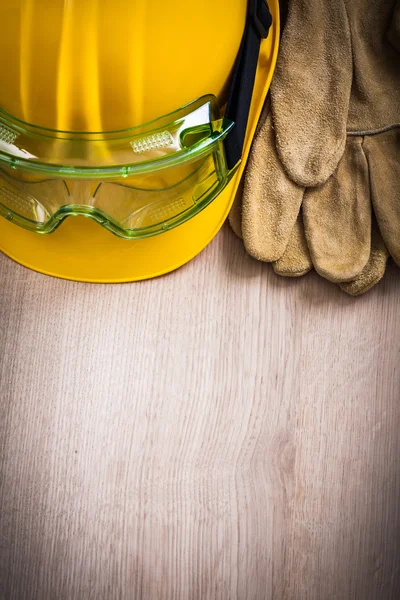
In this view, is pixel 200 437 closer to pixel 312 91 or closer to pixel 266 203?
pixel 266 203

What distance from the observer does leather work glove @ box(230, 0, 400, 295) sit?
3.15ft

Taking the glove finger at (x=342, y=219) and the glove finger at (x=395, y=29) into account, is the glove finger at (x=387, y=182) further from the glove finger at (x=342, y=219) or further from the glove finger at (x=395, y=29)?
the glove finger at (x=395, y=29)

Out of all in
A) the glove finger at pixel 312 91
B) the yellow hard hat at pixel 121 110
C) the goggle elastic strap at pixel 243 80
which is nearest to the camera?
the yellow hard hat at pixel 121 110

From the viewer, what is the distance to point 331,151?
37.7 inches

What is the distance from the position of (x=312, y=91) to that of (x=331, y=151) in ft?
0.29

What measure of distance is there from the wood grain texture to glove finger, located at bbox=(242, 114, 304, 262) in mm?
56

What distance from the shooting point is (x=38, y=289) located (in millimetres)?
1014

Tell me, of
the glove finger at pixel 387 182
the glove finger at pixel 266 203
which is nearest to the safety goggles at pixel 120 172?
the glove finger at pixel 266 203

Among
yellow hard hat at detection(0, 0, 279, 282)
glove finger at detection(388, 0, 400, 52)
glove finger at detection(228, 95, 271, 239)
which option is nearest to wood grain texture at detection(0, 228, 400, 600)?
glove finger at detection(228, 95, 271, 239)

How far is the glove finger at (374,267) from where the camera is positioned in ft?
3.24

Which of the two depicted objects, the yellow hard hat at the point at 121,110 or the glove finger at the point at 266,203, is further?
the glove finger at the point at 266,203

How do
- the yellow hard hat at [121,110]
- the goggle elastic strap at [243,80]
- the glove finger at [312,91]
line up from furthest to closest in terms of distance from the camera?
the glove finger at [312,91] < the goggle elastic strap at [243,80] < the yellow hard hat at [121,110]

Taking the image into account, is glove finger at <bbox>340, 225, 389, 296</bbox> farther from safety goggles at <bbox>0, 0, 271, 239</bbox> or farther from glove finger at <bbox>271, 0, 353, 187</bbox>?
safety goggles at <bbox>0, 0, 271, 239</bbox>

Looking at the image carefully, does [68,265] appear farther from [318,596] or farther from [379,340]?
[318,596]
